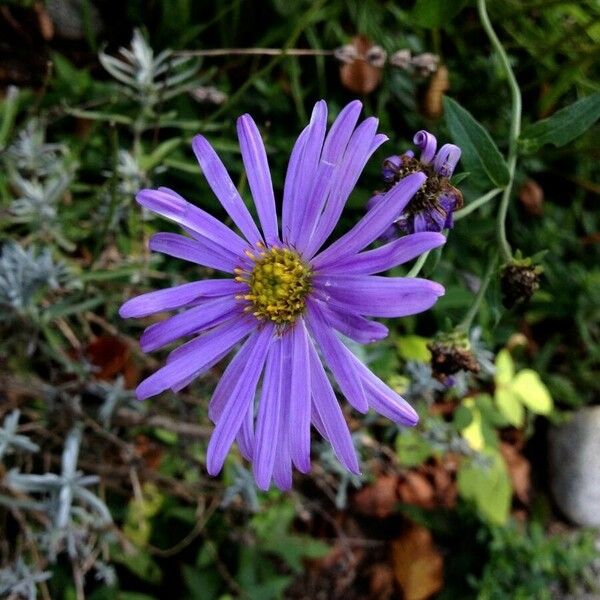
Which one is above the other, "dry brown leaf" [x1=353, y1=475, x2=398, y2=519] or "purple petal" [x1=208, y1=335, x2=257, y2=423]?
"purple petal" [x1=208, y1=335, x2=257, y2=423]

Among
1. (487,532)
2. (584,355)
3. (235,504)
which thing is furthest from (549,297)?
(235,504)

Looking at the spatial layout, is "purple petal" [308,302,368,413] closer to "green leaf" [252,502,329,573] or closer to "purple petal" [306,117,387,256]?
"purple petal" [306,117,387,256]

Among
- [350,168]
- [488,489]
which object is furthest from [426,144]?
[488,489]

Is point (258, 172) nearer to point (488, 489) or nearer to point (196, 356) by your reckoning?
point (196, 356)

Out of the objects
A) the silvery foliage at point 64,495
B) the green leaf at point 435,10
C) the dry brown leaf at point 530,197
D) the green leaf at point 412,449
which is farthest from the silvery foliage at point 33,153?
the dry brown leaf at point 530,197

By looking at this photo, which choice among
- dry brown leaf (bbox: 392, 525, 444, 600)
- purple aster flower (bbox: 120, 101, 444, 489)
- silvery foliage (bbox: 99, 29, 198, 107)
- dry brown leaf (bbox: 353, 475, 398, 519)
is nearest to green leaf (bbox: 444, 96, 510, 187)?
purple aster flower (bbox: 120, 101, 444, 489)

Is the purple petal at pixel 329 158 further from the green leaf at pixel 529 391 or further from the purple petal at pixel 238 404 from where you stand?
the green leaf at pixel 529 391
